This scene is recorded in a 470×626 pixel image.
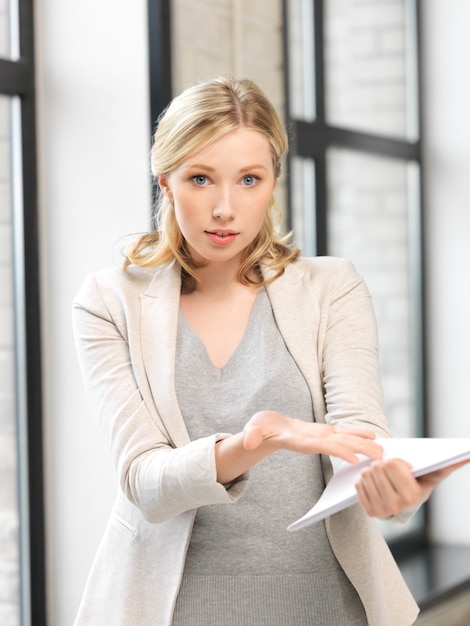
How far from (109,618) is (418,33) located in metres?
3.35

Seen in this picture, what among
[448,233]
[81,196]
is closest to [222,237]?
[81,196]

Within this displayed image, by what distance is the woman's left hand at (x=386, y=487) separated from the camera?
1.18 meters

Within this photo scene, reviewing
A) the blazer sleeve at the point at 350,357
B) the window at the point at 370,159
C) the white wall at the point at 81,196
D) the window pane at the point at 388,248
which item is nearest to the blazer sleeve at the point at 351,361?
the blazer sleeve at the point at 350,357

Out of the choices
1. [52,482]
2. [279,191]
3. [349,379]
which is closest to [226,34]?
[279,191]

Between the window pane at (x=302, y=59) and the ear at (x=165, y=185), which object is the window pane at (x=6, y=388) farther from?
the window pane at (x=302, y=59)

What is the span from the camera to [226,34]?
113 inches

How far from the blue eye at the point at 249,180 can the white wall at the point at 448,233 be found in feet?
9.61

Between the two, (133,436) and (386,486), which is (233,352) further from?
(386,486)

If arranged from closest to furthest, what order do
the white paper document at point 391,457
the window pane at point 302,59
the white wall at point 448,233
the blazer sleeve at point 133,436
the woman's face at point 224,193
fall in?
the white paper document at point 391,457
the blazer sleeve at point 133,436
the woman's face at point 224,193
the window pane at point 302,59
the white wall at point 448,233

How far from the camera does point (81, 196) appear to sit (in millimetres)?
2486

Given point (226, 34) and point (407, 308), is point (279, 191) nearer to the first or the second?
point (226, 34)

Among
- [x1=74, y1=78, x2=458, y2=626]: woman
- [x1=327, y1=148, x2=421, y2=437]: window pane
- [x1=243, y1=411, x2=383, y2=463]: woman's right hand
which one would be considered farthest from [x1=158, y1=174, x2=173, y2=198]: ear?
[x1=327, y1=148, x2=421, y2=437]: window pane

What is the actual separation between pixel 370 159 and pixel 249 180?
2.69 meters

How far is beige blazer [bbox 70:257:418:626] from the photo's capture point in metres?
1.39
